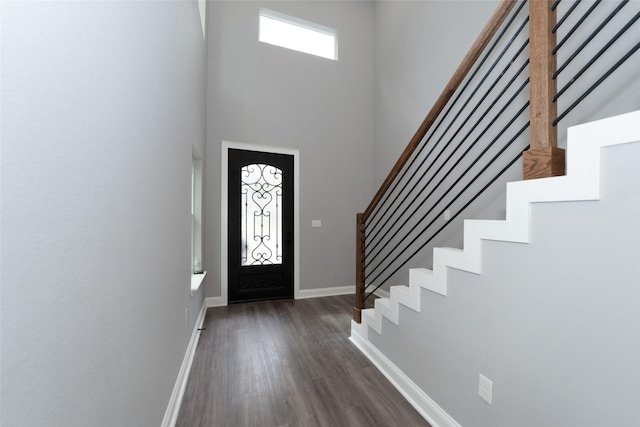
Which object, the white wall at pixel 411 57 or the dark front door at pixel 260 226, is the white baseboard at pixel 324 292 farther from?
the white wall at pixel 411 57

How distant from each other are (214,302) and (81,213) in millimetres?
3326

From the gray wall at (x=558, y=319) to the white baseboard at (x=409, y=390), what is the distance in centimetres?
8

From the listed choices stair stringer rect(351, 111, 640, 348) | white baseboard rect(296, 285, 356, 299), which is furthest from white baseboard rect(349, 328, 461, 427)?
white baseboard rect(296, 285, 356, 299)

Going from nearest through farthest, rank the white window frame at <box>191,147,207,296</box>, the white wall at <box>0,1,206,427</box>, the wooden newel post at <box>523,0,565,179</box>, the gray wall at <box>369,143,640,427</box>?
the white wall at <box>0,1,206,427</box>
the gray wall at <box>369,143,640,427</box>
the wooden newel post at <box>523,0,565,179</box>
the white window frame at <box>191,147,207,296</box>

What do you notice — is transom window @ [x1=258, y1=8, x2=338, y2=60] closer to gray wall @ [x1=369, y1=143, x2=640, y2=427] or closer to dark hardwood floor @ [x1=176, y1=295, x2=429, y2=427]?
dark hardwood floor @ [x1=176, y1=295, x2=429, y2=427]

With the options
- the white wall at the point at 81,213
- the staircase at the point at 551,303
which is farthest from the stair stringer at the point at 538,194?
the white wall at the point at 81,213

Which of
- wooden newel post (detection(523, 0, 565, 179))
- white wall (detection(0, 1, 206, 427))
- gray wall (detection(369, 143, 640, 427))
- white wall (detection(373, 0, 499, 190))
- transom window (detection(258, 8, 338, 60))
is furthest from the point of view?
transom window (detection(258, 8, 338, 60))

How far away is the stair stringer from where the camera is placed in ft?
2.86

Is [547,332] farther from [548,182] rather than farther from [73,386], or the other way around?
[73,386]

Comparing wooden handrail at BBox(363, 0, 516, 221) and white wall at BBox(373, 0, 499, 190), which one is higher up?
white wall at BBox(373, 0, 499, 190)

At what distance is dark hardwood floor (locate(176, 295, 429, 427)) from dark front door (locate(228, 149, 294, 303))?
0.78m

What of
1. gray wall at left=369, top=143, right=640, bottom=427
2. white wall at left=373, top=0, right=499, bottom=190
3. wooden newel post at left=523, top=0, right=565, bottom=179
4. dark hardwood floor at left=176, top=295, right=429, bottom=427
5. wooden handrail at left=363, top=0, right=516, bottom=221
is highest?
white wall at left=373, top=0, right=499, bottom=190

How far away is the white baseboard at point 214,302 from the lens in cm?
361

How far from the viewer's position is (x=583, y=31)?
5.90 ft
